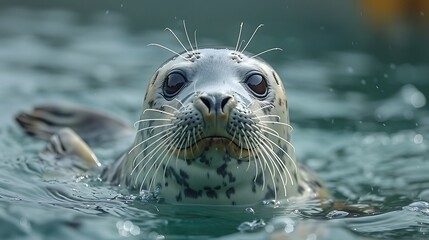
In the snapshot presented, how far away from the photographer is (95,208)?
5.20 m

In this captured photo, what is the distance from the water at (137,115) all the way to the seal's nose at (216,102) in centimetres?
59

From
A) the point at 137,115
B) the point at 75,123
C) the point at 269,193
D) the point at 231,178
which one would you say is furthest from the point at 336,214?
the point at 137,115

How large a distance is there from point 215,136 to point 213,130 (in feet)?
0.17

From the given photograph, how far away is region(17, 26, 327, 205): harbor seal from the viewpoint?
4855 millimetres

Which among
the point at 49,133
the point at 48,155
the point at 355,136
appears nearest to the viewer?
the point at 48,155

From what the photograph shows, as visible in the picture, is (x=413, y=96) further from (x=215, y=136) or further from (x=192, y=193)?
(x=215, y=136)

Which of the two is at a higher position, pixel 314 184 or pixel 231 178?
pixel 314 184

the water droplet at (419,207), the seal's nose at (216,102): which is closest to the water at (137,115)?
the water droplet at (419,207)

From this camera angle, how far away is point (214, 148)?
4.91m

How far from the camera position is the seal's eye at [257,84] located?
17.5 feet

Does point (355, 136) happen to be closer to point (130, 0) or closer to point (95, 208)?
point (95, 208)

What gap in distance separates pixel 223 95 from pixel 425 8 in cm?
1013

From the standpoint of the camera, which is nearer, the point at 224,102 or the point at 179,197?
the point at 224,102

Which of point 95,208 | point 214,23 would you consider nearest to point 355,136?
point 95,208
